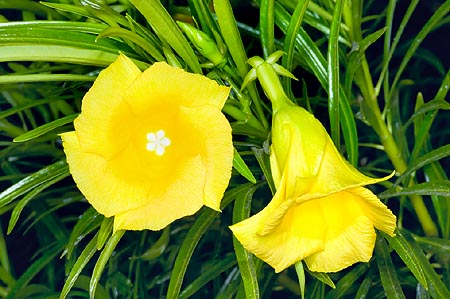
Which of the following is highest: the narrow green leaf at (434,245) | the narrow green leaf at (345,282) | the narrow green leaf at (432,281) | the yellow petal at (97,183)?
the yellow petal at (97,183)

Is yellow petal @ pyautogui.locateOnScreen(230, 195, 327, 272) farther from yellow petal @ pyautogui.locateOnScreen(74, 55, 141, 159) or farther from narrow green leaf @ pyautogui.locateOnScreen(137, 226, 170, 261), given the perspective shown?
narrow green leaf @ pyautogui.locateOnScreen(137, 226, 170, 261)

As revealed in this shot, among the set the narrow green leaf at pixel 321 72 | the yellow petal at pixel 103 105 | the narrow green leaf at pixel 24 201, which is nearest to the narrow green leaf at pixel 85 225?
the narrow green leaf at pixel 24 201

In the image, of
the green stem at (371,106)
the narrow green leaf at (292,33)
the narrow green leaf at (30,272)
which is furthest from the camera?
the narrow green leaf at (30,272)

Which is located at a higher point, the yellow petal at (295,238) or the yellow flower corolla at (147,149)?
the yellow flower corolla at (147,149)

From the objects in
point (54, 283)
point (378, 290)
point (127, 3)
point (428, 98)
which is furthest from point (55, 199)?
point (428, 98)

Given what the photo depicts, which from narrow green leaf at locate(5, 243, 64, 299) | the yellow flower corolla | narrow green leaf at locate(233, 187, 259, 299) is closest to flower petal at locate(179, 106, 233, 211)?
the yellow flower corolla

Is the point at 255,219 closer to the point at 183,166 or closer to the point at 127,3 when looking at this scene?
the point at 183,166

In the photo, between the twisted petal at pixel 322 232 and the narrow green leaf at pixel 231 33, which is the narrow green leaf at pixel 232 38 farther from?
the twisted petal at pixel 322 232
